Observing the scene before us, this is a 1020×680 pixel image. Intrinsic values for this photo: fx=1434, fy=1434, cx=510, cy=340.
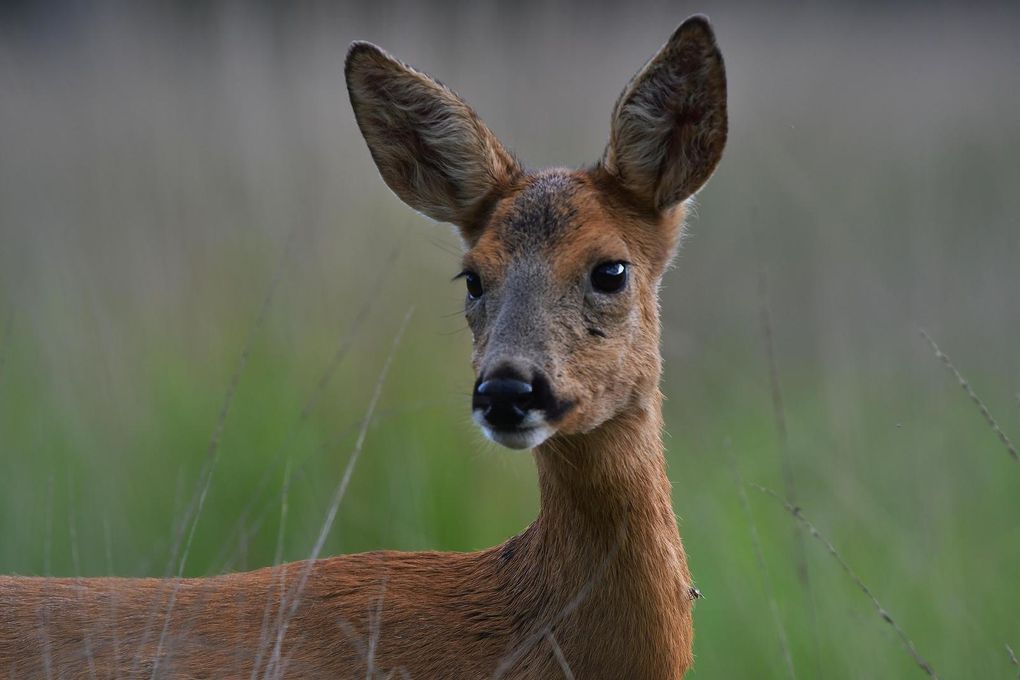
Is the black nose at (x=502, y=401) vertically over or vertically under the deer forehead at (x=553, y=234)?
under

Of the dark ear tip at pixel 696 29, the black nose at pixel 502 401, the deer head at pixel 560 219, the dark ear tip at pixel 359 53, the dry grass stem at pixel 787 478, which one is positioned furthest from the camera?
the dry grass stem at pixel 787 478

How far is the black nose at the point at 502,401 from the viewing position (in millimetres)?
3408

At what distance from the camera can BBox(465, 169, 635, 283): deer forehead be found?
395cm

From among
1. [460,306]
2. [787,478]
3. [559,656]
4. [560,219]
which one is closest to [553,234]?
[560,219]

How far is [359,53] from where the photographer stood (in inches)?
169

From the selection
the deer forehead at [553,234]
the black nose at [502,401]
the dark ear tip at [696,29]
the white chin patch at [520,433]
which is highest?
the dark ear tip at [696,29]

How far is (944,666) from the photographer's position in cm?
573

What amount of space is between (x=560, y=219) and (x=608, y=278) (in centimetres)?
23

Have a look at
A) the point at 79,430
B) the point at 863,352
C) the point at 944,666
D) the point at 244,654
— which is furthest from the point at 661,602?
the point at 863,352

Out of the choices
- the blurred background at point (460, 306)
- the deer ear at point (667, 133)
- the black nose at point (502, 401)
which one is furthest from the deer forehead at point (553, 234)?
the blurred background at point (460, 306)

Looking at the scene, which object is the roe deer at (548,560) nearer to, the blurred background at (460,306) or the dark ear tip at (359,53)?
the dark ear tip at (359,53)

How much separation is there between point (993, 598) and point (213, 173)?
4.82m

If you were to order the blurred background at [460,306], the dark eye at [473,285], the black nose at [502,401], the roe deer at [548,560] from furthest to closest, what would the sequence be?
the blurred background at [460,306]
the dark eye at [473,285]
the roe deer at [548,560]
the black nose at [502,401]

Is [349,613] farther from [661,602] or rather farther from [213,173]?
[213,173]
